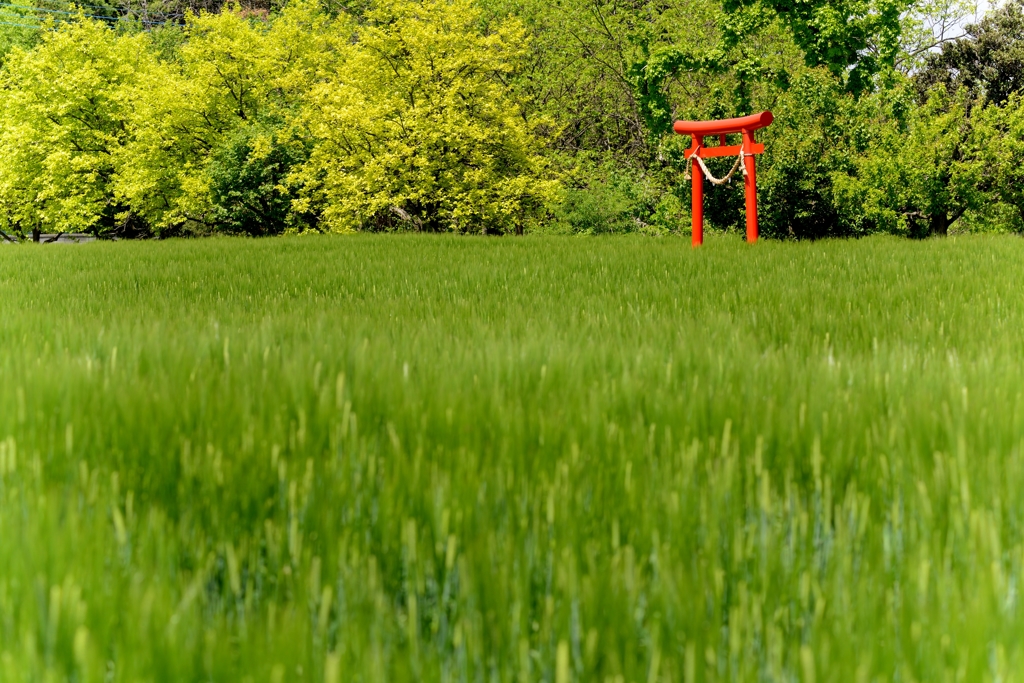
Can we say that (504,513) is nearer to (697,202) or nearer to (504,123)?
(697,202)

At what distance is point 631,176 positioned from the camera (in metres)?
24.2

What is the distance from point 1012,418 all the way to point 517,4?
86.3 ft

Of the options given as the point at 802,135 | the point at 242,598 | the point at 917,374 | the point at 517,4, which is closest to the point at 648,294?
the point at 917,374

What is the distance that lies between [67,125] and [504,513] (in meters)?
31.0

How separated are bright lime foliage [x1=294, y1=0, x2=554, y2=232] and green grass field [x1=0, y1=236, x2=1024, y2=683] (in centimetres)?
1875

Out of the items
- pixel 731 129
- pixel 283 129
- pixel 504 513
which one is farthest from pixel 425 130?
pixel 504 513

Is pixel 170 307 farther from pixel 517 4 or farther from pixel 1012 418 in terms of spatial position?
pixel 517 4

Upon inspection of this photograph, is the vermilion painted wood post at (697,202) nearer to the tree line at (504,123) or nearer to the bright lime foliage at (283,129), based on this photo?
the tree line at (504,123)

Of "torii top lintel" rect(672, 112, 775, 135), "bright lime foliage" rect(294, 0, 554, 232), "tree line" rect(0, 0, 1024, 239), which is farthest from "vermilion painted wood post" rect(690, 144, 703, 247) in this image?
"bright lime foliage" rect(294, 0, 554, 232)

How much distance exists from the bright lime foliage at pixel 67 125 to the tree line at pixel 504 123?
0.10 meters

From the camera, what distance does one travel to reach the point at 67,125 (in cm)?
2702

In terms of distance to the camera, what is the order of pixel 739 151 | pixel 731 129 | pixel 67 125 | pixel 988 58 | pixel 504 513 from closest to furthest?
1. pixel 504 513
2. pixel 739 151
3. pixel 731 129
4. pixel 67 125
5. pixel 988 58

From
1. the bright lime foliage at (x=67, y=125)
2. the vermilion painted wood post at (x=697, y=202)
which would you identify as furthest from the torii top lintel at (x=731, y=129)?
the bright lime foliage at (x=67, y=125)

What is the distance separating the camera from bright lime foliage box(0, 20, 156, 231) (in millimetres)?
26719
